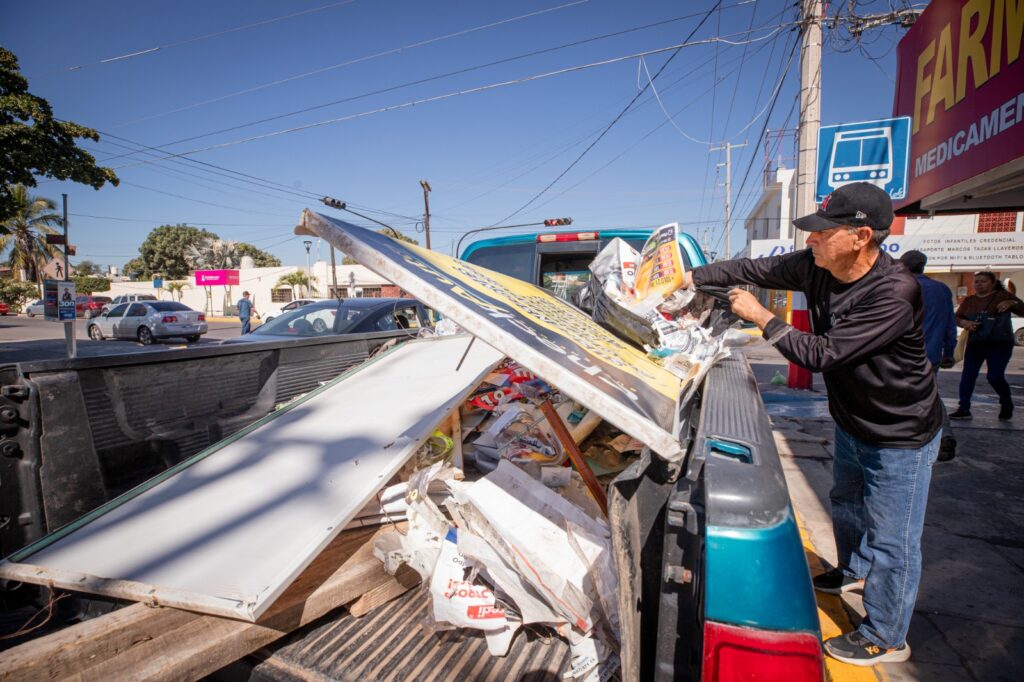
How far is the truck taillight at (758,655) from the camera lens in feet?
2.82

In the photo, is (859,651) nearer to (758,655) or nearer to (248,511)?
(758,655)

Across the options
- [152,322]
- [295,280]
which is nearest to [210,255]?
[295,280]

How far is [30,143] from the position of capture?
13750mm

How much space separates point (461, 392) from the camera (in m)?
A: 2.30

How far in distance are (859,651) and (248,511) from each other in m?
2.44

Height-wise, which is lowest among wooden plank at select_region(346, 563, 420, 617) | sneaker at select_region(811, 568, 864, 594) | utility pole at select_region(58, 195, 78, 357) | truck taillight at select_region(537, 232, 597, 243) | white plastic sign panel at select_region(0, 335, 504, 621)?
sneaker at select_region(811, 568, 864, 594)

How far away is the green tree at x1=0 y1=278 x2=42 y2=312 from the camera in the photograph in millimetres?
36419

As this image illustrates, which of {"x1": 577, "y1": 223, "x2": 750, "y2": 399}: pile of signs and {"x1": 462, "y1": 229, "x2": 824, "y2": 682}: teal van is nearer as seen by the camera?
{"x1": 462, "y1": 229, "x2": 824, "y2": 682}: teal van

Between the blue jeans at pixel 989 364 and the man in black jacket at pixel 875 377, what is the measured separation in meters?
4.86

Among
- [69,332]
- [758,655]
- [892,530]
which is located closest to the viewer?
[758,655]

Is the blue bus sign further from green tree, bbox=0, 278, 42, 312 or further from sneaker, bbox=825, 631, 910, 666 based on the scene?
green tree, bbox=0, 278, 42, 312

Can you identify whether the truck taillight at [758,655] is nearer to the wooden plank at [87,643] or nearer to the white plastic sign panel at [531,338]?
the white plastic sign panel at [531,338]

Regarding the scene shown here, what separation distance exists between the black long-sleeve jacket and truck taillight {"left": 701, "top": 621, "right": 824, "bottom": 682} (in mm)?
1073

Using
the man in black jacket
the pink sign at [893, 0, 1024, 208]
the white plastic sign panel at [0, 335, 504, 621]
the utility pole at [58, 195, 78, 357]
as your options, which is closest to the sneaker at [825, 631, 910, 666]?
the man in black jacket
